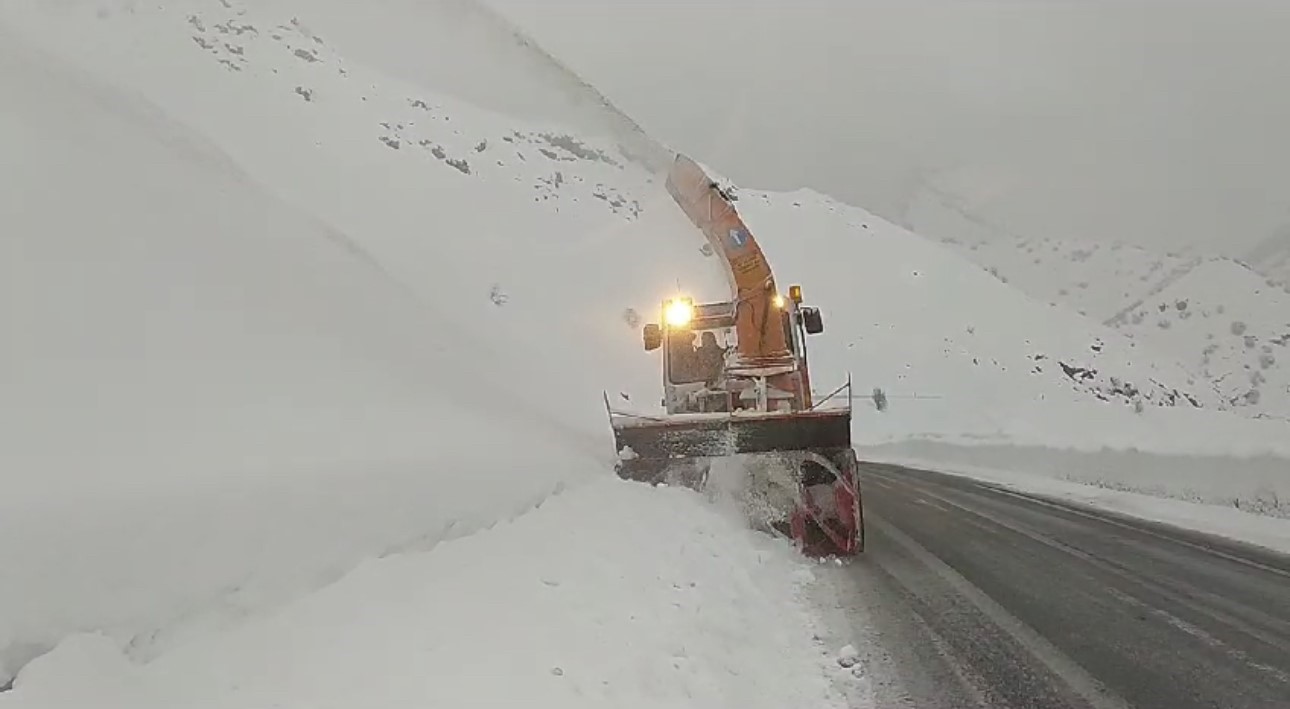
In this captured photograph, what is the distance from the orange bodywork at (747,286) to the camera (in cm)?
1191

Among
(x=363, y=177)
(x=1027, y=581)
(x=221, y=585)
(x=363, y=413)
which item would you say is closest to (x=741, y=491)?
(x=1027, y=581)

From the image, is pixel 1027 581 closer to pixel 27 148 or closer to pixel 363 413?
pixel 363 413

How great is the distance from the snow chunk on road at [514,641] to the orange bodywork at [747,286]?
145 inches

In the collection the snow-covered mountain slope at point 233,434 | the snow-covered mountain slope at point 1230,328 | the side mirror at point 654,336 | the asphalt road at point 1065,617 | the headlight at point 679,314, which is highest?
the snow-covered mountain slope at point 1230,328

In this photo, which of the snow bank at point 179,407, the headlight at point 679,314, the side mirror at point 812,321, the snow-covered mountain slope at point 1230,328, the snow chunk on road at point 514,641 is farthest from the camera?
the snow-covered mountain slope at point 1230,328

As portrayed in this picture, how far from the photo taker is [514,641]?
5.29 meters

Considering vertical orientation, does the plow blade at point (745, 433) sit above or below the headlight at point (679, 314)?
below

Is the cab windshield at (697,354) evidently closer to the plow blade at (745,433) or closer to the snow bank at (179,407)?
the snow bank at (179,407)

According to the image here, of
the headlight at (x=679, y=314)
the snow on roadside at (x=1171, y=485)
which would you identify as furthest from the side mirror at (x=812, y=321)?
the snow on roadside at (x=1171, y=485)

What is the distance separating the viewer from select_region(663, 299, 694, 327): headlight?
12.8m

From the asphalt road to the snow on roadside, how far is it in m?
1.60

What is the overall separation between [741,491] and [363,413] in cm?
479

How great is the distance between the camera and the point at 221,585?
4.57m

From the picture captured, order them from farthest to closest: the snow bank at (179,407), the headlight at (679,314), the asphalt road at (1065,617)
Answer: the headlight at (679,314) < the asphalt road at (1065,617) < the snow bank at (179,407)
